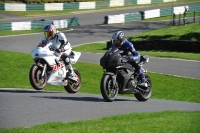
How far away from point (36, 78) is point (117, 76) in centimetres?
237

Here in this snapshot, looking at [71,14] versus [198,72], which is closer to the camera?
[198,72]

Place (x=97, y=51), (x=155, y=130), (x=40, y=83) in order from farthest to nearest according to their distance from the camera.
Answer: (x=97, y=51)
(x=40, y=83)
(x=155, y=130)

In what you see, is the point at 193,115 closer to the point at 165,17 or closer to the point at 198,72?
the point at 198,72

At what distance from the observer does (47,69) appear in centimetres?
1393

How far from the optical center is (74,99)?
12398 millimetres

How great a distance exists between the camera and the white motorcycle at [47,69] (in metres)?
13.5

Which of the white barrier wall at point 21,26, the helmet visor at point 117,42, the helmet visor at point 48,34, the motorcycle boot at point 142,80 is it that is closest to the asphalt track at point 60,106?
the motorcycle boot at point 142,80

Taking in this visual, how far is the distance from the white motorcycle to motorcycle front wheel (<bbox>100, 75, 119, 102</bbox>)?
2.22 m

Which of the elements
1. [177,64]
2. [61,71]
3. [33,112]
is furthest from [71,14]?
[33,112]

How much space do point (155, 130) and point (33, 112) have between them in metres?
2.67

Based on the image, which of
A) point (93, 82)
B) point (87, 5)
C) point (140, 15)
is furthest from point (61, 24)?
point (93, 82)

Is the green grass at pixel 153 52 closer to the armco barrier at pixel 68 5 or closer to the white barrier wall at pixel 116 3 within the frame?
the armco barrier at pixel 68 5

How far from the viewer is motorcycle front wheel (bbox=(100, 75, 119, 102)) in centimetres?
1187

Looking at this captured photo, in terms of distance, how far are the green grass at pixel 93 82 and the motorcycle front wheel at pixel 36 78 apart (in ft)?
7.22
